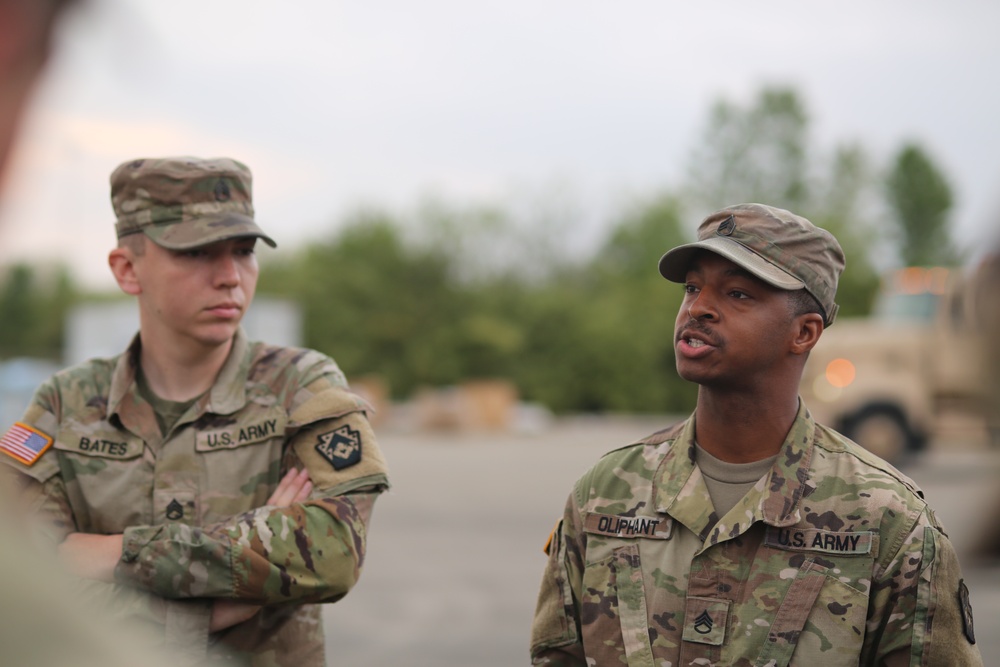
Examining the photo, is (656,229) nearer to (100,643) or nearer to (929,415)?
(929,415)

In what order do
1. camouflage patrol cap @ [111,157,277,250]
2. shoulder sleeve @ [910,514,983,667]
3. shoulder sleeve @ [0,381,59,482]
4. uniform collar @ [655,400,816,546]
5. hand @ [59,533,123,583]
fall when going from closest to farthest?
shoulder sleeve @ [910,514,983,667] < uniform collar @ [655,400,816,546] < hand @ [59,533,123,583] < shoulder sleeve @ [0,381,59,482] < camouflage patrol cap @ [111,157,277,250]

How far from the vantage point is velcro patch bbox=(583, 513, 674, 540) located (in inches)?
97.2

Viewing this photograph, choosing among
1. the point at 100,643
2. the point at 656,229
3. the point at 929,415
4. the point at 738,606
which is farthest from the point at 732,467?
the point at 656,229

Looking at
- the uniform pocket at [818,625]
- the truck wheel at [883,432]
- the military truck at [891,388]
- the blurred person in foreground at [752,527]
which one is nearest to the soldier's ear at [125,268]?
the blurred person in foreground at [752,527]

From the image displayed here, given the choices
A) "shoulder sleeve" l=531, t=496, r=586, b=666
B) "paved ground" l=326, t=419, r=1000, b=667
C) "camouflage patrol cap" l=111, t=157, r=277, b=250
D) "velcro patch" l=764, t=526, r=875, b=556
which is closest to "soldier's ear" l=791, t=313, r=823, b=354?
"velcro patch" l=764, t=526, r=875, b=556

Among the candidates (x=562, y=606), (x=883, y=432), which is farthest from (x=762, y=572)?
(x=883, y=432)

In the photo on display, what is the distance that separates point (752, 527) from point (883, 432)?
13.8 m

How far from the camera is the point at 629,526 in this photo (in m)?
2.50

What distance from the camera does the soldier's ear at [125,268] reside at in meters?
3.05

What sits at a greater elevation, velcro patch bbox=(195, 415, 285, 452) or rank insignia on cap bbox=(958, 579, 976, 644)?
velcro patch bbox=(195, 415, 285, 452)

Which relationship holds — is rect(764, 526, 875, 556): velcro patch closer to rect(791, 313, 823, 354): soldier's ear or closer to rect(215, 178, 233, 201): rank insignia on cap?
rect(791, 313, 823, 354): soldier's ear

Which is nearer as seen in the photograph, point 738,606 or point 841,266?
point 738,606

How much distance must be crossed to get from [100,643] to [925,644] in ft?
6.47

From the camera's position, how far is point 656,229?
46562mm
